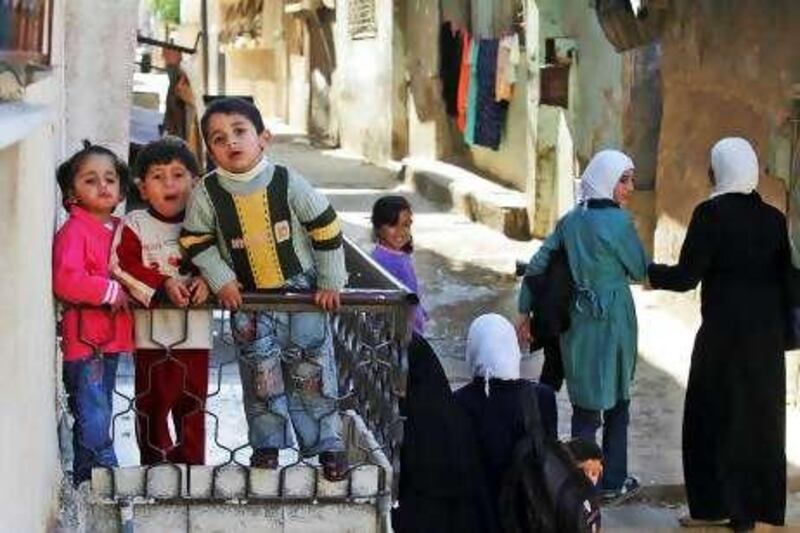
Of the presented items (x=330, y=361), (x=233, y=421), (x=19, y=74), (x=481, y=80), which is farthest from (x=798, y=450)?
(x=481, y=80)

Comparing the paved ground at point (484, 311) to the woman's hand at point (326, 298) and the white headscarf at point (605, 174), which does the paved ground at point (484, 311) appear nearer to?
the woman's hand at point (326, 298)

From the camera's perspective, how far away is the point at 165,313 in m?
4.01

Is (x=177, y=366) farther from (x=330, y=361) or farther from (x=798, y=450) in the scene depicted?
(x=798, y=450)

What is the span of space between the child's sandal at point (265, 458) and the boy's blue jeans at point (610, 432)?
167 cm

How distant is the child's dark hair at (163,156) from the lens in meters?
4.07

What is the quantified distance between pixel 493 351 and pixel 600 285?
1544 millimetres

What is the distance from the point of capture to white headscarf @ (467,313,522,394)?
4.05 m

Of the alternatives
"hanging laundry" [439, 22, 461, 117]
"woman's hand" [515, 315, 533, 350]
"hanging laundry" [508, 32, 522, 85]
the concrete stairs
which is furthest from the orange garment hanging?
"woman's hand" [515, 315, 533, 350]

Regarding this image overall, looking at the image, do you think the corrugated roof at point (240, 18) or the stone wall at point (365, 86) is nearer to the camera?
the stone wall at point (365, 86)

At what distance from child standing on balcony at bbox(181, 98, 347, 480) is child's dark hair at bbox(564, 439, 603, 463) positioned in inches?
28.1

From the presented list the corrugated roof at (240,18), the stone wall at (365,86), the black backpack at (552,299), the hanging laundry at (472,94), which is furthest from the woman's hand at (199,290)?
the corrugated roof at (240,18)

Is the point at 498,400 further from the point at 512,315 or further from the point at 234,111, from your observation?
the point at 512,315

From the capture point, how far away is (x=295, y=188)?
12.8ft

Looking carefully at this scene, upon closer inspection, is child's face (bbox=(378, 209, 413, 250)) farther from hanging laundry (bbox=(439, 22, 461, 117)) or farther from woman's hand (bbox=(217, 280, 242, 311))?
hanging laundry (bbox=(439, 22, 461, 117))
